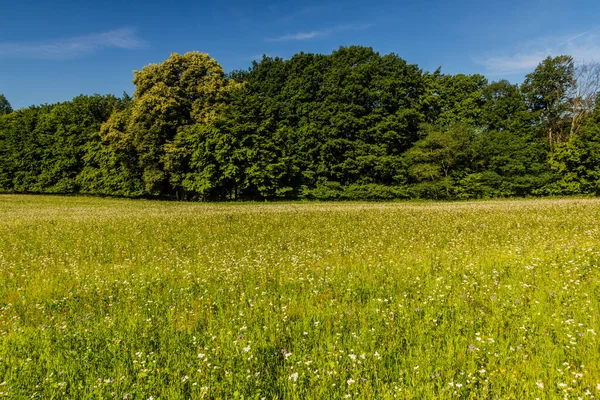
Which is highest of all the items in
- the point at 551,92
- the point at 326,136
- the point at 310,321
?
the point at 551,92

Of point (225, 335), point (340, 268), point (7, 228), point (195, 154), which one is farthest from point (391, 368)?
point (195, 154)

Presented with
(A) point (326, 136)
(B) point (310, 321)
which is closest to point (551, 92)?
(A) point (326, 136)

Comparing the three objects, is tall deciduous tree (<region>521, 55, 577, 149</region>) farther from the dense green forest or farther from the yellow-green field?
the yellow-green field

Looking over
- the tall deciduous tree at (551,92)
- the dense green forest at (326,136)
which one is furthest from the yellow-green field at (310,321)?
the tall deciduous tree at (551,92)

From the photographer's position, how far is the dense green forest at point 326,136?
44.5 m

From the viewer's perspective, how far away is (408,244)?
1091cm

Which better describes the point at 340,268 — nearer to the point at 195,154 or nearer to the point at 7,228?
the point at 7,228

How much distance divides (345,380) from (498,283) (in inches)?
182

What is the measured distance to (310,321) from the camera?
5.32 metres

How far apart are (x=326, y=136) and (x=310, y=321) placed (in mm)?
45021

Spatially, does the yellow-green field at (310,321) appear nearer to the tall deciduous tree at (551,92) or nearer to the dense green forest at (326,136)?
the dense green forest at (326,136)

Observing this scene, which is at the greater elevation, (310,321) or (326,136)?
(326,136)

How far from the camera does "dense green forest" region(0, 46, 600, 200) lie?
44531 millimetres

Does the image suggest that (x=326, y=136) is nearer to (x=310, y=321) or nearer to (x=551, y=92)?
(x=551, y=92)
